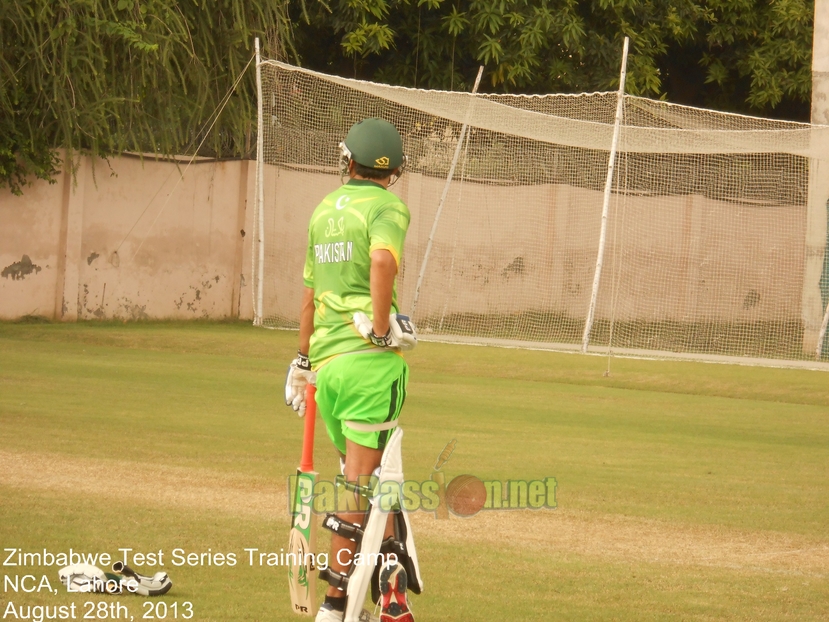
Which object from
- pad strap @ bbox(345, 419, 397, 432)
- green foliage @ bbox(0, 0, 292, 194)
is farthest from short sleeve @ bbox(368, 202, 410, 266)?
green foliage @ bbox(0, 0, 292, 194)

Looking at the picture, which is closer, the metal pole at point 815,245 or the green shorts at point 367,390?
the green shorts at point 367,390

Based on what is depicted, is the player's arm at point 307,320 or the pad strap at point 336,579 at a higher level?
the player's arm at point 307,320

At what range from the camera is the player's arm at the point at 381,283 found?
4449mm

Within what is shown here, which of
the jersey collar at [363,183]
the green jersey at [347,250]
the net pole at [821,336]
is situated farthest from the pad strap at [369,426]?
the net pole at [821,336]

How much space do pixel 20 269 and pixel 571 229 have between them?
8.78m

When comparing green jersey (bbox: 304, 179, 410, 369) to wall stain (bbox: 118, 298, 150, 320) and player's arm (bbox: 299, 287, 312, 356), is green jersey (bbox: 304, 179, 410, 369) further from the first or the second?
wall stain (bbox: 118, 298, 150, 320)

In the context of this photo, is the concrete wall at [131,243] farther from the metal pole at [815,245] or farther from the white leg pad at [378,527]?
the white leg pad at [378,527]

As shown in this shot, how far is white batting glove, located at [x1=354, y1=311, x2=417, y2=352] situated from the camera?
4.53m

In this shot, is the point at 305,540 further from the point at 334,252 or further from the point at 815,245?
the point at 815,245

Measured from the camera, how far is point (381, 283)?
14.7 ft

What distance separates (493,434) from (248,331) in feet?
29.6

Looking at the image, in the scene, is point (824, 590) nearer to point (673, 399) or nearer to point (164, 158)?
point (673, 399)

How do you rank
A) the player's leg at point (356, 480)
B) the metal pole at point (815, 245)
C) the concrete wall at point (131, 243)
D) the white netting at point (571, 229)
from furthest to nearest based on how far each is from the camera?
the white netting at point (571, 229)
the metal pole at point (815, 245)
the concrete wall at point (131, 243)
the player's leg at point (356, 480)

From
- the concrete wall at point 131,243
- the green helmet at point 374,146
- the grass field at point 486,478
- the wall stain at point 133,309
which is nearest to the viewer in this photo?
the green helmet at point 374,146
